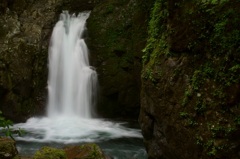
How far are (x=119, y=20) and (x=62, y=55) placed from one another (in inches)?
118

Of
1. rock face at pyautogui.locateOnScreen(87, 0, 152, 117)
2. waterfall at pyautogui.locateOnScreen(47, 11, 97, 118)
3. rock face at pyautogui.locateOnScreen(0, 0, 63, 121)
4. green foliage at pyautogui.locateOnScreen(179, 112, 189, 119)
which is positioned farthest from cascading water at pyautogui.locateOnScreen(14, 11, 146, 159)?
green foliage at pyautogui.locateOnScreen(179, 112, 189, 119)

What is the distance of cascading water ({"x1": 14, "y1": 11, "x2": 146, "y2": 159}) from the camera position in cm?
1238

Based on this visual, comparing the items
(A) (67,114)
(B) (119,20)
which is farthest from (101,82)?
(B) (119,20)

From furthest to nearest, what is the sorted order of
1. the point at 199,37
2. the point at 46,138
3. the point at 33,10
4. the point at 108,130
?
the point at 33,10 → the point at 108,130 → the point at 46,138 → the point at 199,37

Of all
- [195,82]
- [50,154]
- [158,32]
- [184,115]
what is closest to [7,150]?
[50,154]

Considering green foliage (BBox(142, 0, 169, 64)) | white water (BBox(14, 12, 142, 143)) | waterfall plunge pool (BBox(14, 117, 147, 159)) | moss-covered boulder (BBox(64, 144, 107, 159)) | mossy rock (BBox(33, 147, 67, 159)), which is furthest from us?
white water (BBox(14, 12, 142, 143))

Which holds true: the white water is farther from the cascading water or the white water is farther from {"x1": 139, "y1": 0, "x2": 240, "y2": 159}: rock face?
{"x1": 139, "y1": 0, "x2": 240, "y2": 159}: rock face

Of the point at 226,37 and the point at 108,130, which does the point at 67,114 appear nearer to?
the point at 108,130

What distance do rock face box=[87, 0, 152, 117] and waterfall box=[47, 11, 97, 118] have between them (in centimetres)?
45

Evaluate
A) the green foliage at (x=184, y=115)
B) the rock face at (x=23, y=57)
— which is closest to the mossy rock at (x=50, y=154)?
the green foliage at (x=184, y=115)

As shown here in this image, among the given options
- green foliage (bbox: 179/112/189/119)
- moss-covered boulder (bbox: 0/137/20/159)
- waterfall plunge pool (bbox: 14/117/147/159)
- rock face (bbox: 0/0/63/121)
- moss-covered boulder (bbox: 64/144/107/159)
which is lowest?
waterfall plunge pool (bbox: 14/117/147/159)

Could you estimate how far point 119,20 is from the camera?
14656 millimetres

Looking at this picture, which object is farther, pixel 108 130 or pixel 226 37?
pixel 108 130

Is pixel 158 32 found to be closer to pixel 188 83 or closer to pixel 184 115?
pixel 188 83
